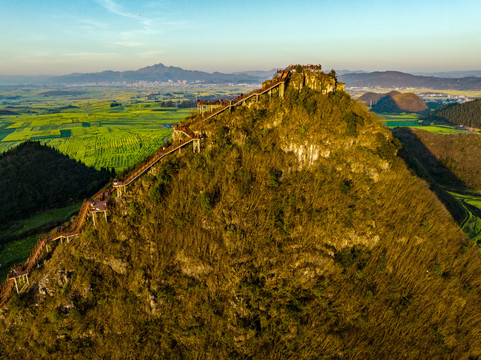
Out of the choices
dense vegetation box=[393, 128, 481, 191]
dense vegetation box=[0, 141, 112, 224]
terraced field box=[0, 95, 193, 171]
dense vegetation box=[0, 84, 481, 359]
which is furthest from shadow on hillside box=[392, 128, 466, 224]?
terraced field box=[0, 95, 193, 171]

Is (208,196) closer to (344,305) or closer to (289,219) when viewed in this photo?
(289,219)

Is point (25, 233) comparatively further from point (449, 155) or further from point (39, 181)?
point (449, 155)

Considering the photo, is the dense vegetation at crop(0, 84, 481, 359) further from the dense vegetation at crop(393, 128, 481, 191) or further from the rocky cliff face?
the dense vegetation at crop(393, 128, 481, 191)

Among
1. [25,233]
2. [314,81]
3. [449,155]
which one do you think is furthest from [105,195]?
[449,155]

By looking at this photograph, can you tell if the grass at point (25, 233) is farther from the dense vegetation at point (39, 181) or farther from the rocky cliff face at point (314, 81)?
the rocky cliff face at point (314, 81)

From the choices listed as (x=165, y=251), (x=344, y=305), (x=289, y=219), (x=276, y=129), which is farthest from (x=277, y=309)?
(x=276, y=129)
